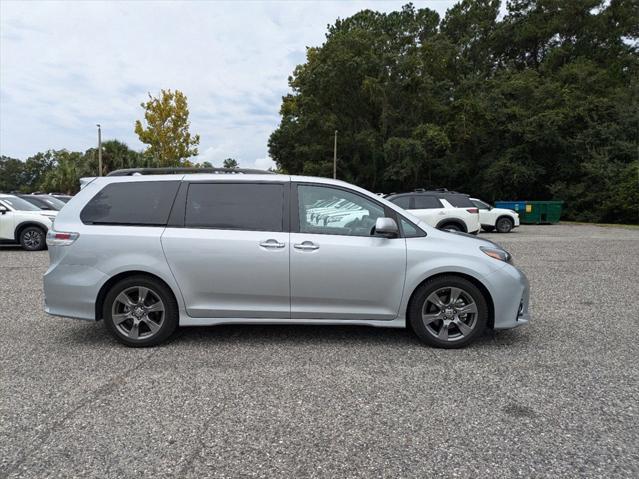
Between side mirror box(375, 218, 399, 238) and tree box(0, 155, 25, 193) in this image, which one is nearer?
side mirror box(375, 218, 399, 238)

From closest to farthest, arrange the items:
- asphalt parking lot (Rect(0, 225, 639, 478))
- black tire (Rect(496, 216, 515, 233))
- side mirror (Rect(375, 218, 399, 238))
Answer: 1. asphalt parking lot (Rect(0, 225, 639, 478))
2. side mirror (Rect(375, 218, 399, 238))
3. black tire (Rect(496, 216, 515, 233))

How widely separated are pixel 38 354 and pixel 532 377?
172 inches

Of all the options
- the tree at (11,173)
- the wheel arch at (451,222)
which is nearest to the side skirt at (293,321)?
the wheel arch at (451,222)

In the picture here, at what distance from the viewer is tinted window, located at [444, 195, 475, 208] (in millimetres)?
13555

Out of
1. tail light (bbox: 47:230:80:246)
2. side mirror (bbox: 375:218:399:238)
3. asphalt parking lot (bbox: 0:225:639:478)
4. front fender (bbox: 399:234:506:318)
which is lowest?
asphalt parking lot (bbox: 0:225:639:478)

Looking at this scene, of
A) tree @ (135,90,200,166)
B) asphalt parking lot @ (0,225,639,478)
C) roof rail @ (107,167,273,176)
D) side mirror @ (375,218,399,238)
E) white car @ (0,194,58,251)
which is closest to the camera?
asphalt parking lot @ (0,225,639,478)

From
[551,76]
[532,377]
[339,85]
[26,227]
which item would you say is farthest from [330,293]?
[551,76]

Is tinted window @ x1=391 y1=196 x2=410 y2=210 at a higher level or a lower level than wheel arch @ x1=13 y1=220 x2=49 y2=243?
higher

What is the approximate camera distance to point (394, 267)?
4336 millimetres

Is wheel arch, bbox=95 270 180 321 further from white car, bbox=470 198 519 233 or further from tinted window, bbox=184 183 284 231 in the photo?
white car, bbox=470 198 519 233

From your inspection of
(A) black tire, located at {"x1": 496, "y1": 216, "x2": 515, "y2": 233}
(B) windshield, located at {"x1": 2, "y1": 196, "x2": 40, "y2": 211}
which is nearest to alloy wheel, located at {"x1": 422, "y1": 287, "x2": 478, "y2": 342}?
(B) windshield, located at {"x1": 2, "y1": 196, "x2": 40, "y2": 211}

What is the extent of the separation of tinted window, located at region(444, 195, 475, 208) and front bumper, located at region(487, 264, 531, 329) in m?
9.39

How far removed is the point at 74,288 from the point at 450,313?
3592 millimetres

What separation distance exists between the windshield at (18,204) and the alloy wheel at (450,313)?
38.5ft
